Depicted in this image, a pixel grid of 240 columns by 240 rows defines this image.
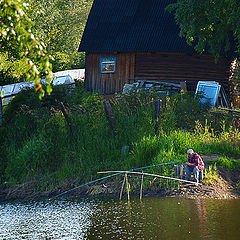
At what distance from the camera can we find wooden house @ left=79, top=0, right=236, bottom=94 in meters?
22.1

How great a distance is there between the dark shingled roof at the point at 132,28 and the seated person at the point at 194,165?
10.7 meters

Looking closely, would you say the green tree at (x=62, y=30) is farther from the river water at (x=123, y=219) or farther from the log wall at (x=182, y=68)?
the river water at (x=123, y=219)

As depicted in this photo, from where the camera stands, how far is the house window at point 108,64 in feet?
79.4

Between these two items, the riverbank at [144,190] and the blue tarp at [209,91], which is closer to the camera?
the riverbank at [144,190]

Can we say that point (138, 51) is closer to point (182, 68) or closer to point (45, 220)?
point (182, 68)

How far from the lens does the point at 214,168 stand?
41.0 feet

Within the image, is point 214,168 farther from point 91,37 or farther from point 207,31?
point 91,37

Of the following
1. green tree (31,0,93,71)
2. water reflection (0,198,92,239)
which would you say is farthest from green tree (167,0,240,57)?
green tree (31,0,93,71)

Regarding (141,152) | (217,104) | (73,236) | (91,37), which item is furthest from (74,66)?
(73,236)

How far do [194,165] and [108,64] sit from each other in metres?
13.7

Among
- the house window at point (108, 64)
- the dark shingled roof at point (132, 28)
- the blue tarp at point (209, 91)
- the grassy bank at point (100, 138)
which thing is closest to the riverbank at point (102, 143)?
the grassy bank at point (100, 138)

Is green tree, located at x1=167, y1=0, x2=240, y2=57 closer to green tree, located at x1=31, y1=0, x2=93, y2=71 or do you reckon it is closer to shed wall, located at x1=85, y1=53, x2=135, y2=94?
shed wall, located at x1=85, y1=53, x2=135, y2=94

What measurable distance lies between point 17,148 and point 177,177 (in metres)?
6.78

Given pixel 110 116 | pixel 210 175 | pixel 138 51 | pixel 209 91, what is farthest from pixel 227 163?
pixel 138 51
